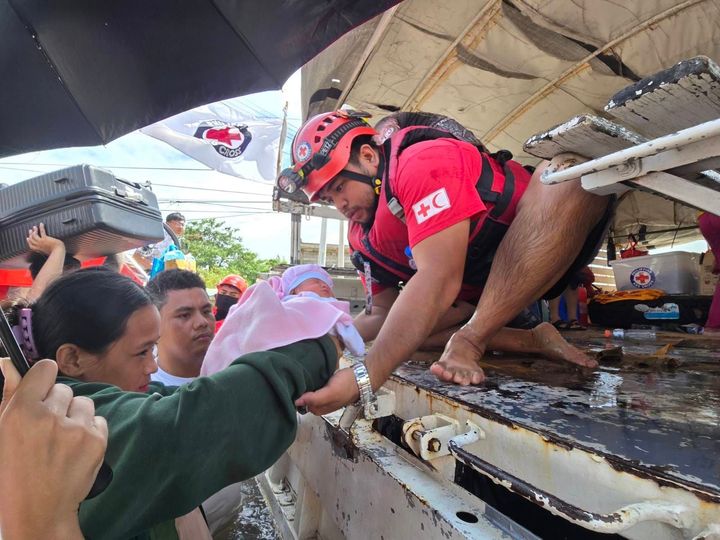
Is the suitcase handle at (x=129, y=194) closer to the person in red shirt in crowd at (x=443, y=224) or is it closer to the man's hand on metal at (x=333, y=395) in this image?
the person in red shirt in crowd at (x=443, y=224)

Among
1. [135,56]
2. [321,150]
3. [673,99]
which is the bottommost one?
[673,99]

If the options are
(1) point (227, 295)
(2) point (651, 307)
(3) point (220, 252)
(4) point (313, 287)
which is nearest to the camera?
(4) point (313, 287)

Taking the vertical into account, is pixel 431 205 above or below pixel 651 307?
above

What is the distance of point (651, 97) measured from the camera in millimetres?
846

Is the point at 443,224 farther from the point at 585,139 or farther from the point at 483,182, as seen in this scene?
the point at 585,139

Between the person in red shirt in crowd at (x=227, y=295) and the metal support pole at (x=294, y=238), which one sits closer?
the metal support pole at (x=294, y=238)

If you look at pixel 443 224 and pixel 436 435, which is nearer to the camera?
pixel 436 435

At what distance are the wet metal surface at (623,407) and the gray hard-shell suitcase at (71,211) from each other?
165 centimetres

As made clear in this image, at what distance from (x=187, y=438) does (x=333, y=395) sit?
0.40 meters

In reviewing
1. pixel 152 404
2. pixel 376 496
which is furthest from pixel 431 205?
pixel 152 404

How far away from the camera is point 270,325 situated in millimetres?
1044

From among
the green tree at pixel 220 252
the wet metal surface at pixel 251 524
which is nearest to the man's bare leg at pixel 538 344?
the wet metal surface at pixel 251 524

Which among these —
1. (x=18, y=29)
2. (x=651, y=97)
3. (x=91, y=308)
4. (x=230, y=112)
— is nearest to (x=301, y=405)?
(x=91, y=308)

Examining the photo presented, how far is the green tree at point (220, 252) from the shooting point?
71.1 ft
